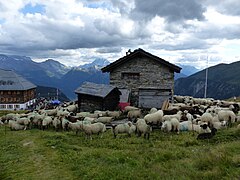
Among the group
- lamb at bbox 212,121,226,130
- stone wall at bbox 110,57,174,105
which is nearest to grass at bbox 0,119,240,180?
lamb at bbox 212,121,226,130

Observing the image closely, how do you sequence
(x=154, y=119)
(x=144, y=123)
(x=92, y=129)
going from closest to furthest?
(x=144, y=123) < (x=92, y=129) < (x=154, y=119)

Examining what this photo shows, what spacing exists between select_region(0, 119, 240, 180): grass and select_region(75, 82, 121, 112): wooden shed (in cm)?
1155

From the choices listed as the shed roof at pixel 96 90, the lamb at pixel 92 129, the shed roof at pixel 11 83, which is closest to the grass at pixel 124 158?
the lamb at pixel 92 129

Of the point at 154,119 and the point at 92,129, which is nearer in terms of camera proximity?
the point at 92,129

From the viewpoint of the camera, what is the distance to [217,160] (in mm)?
9594

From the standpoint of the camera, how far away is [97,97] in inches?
1187

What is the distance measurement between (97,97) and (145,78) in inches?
267

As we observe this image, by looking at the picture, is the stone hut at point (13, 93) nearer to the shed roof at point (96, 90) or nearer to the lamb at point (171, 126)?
the shed roof at point (96, 90)

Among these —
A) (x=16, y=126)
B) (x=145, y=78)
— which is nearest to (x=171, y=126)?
(x=16, y=126)

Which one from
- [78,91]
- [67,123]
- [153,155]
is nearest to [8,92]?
[78,91]

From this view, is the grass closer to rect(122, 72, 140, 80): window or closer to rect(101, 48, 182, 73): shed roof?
rect(101, 48, 182, 73): shed roof

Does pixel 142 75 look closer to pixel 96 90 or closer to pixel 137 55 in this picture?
pixel 137 55

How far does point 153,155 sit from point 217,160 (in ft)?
10.4

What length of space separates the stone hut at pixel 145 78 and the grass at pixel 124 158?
611 inches
